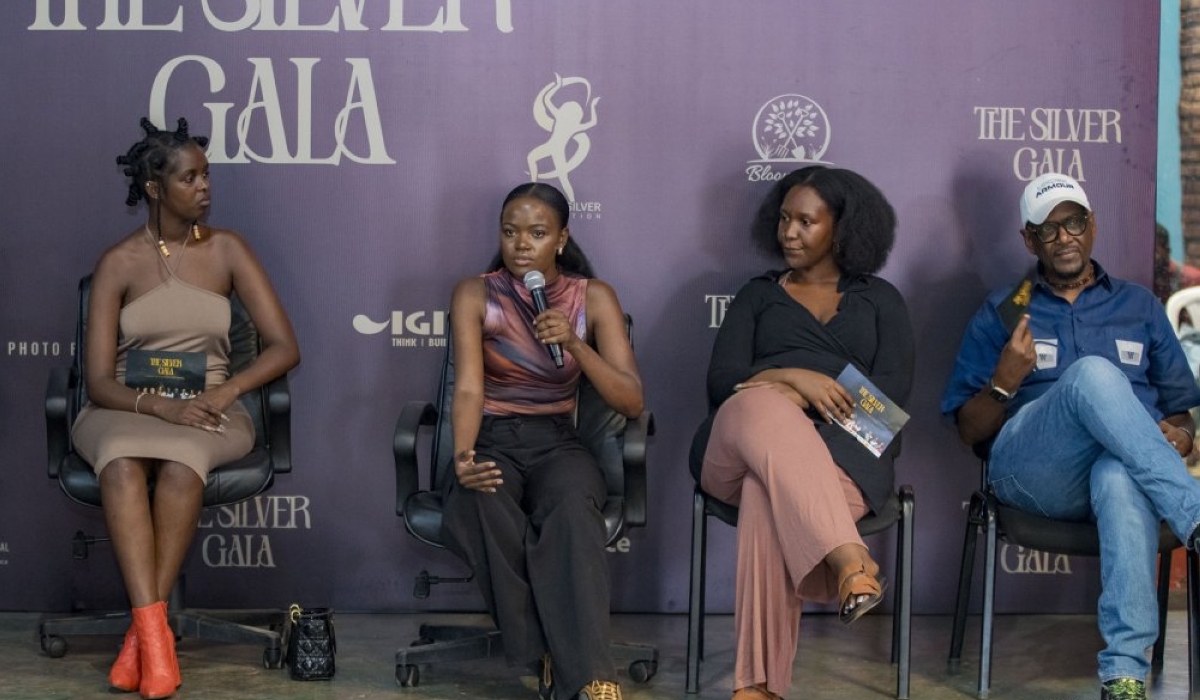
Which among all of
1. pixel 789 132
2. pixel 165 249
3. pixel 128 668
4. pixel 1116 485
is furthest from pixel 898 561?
pixel 165 249

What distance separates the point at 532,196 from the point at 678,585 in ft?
4.79

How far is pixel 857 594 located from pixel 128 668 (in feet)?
6.08

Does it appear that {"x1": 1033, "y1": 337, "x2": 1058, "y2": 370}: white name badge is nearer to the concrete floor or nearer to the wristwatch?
the wristwatch

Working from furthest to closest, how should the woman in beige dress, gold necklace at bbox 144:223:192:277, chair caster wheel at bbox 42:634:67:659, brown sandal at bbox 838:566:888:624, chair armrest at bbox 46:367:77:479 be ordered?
gold necklace at bbox 144:223:192:277 < chair caster wheel at bbox 42:634:67:659 < chair armrest at bbox 46:367:77:479 < the woman in beige dress < brown sandal at bbox 838:566:888:624

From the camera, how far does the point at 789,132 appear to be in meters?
4.51

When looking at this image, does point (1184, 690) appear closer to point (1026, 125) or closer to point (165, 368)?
point (1026, 125)

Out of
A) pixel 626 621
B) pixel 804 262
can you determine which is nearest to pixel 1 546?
pixel 626 621

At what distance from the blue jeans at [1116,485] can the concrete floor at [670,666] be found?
1.34 feet

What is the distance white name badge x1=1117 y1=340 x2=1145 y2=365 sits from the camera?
4.04 m

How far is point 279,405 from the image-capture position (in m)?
4.02

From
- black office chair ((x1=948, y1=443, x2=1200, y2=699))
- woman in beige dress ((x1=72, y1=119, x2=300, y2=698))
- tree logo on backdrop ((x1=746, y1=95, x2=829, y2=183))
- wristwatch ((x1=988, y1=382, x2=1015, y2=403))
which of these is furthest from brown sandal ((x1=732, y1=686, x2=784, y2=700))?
tree logo on backdrop ((x1=746, y1=95, x2=829, y2=183))

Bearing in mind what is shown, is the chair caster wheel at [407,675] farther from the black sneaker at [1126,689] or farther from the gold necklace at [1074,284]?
the gold necklace at [1074,284]

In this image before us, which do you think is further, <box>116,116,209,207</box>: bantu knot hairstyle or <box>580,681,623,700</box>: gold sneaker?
<box>116,116,209,207</box>: bantu knot hairstyle

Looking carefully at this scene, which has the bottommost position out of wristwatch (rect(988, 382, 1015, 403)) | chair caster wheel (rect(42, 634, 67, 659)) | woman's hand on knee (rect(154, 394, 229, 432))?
chair caster wheel (rect(42, 634, 67, 659))
